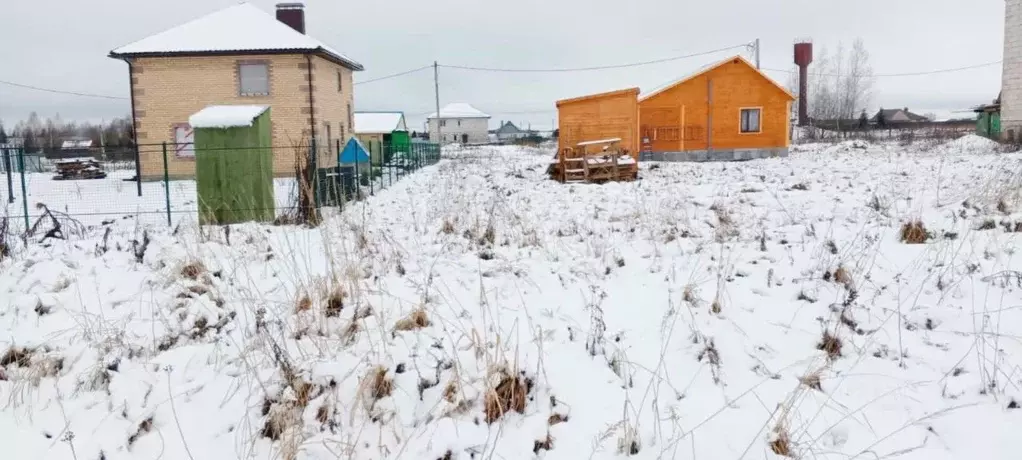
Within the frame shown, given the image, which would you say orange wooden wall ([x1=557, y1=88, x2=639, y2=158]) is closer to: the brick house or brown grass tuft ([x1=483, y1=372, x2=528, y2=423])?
the brick house

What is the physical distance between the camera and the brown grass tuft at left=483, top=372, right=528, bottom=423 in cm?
408

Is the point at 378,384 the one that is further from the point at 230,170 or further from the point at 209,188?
the point at 209,188

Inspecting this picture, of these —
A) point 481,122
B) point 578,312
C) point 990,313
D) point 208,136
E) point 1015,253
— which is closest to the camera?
point 990,313

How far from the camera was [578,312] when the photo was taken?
17.9ft

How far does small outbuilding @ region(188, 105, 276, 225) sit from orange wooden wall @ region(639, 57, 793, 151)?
21.0 metres

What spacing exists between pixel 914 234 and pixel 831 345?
3.39 metres

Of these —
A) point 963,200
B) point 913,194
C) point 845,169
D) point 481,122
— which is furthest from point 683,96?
point 481,122

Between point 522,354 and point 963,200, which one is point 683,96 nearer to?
point 963,200

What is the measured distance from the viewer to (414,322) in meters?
5.14

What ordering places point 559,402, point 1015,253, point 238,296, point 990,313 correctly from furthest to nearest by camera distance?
1. point 1015,253
2. point 238,296
3. point 990,313
4. point 559,402

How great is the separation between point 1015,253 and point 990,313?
1.71m

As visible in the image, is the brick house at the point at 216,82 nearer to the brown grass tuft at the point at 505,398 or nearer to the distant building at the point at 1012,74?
the brown grass tuft at the point at 505,398

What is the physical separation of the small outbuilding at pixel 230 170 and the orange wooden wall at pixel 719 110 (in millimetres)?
20983

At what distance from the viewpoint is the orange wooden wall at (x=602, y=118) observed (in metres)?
23.9
